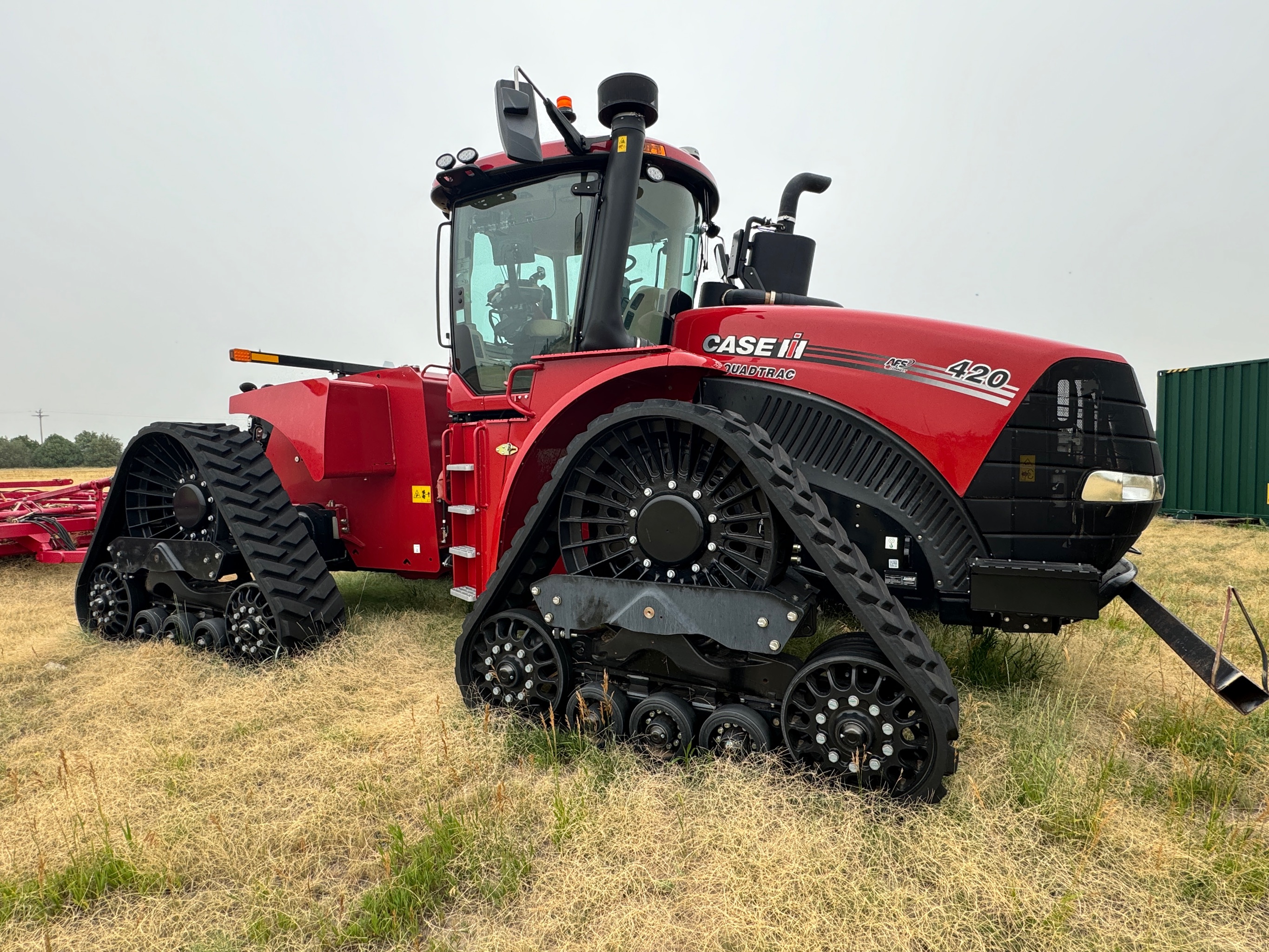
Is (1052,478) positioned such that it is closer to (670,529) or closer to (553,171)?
(670,529)

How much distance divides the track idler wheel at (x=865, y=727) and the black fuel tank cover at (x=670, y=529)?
0.60 metres

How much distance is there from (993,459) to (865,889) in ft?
5.19

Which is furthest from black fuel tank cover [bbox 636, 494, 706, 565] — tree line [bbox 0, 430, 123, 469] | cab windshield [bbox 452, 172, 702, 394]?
tree line [bbox 0, 430, 123, 469]

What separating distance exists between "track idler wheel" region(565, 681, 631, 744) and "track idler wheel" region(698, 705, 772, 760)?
1.10 ft

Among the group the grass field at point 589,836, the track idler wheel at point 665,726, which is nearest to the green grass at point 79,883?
the grass field at point 589,836

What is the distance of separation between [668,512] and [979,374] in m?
1.31

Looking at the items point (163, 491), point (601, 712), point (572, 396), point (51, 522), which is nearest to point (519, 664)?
point (601, 712)

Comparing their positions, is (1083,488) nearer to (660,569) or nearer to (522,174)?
(660,569)

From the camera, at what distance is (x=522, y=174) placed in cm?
402

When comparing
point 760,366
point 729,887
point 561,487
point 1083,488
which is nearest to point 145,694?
point 561,487

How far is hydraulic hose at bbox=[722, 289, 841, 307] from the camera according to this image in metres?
3.52

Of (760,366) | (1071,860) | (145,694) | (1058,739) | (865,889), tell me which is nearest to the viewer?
(865,889)

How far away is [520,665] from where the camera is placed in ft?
10.4

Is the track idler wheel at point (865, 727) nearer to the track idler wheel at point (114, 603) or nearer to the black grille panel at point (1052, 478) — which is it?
the black grille panel at point (1052, 478)
